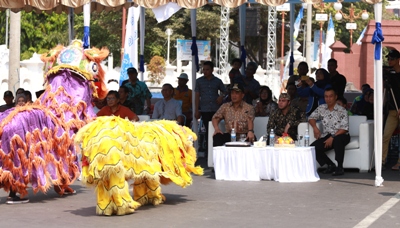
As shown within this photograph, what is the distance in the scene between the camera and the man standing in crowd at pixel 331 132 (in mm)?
13086

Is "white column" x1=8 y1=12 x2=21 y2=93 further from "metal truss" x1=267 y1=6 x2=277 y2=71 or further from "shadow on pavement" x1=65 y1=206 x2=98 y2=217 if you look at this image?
"metal truss" x1=267 y1=6 x2=277 y2=71

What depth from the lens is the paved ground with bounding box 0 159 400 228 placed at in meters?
8.70

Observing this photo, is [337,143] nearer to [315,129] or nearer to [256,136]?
[315,129]

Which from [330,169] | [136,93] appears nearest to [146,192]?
[330,169]

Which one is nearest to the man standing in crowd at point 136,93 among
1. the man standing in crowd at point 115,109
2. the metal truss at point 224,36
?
the man standing in crowd at point 115,109

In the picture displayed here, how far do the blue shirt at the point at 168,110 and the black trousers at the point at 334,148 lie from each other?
3.15 m

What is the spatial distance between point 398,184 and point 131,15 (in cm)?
1147

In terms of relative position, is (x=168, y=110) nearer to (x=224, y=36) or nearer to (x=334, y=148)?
(x=334, y=148)

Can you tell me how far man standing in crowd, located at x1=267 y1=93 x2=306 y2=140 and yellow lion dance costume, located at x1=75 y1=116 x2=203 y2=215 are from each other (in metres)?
4.03

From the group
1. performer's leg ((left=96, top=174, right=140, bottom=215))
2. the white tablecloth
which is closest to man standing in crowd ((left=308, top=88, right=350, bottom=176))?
the white tablecloth

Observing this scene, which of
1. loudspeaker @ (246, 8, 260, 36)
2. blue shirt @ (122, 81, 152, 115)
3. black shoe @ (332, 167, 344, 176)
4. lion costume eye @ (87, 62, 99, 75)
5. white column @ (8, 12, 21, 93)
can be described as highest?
loudspeaker @ (246, 8, 260, 36)

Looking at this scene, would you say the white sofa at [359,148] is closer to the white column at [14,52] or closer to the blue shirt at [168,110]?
the blue shirt at [168,110]

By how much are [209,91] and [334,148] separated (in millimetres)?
3245

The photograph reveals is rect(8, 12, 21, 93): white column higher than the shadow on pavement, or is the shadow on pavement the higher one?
rect(8, 12, 21, 93): white column
